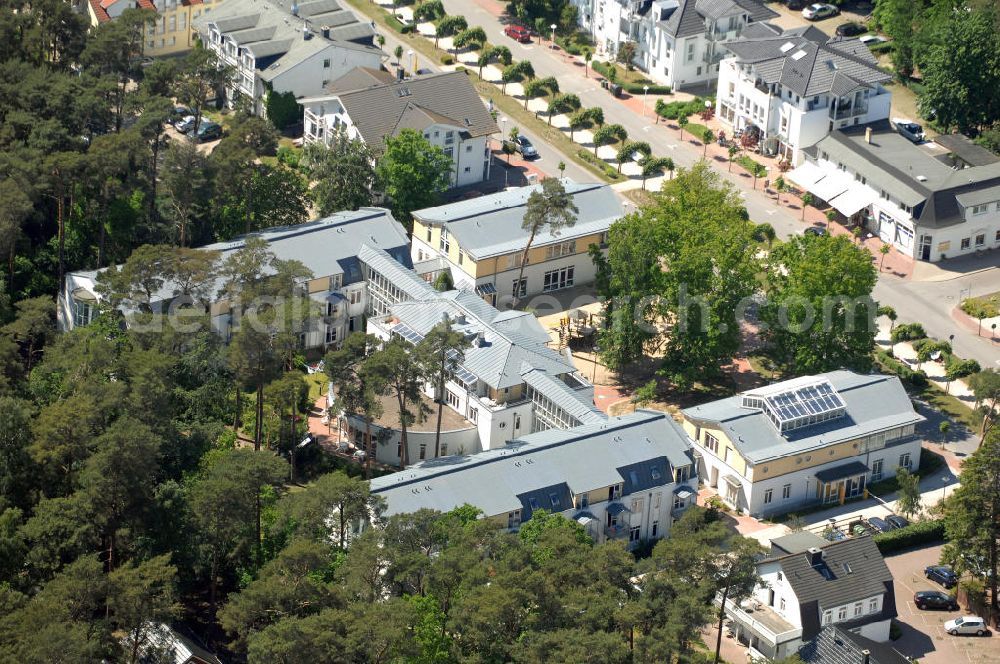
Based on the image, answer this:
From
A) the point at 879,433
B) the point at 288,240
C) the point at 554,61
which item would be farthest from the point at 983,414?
the point at 554,61

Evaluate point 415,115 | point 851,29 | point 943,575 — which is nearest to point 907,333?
point 943,575

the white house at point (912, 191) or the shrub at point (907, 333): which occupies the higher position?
the white house at point (912, 191)

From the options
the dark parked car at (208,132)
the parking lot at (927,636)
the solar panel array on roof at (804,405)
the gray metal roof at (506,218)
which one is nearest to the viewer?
the parking lot at (927,636)

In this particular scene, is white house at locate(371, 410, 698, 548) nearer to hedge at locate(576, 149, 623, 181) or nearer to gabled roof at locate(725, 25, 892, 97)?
hedge at locate(576, 149, 623, 181)

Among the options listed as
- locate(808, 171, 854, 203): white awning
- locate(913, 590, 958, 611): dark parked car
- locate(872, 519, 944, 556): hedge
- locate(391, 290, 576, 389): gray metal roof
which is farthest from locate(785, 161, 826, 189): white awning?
locate(913, 590, 958, 611): dark parked car

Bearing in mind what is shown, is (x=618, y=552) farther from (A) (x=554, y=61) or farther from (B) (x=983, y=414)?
(A) (x=554, y=61)

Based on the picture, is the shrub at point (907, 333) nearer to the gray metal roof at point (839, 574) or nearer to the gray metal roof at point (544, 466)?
the gray metal roof at point (544, 466)

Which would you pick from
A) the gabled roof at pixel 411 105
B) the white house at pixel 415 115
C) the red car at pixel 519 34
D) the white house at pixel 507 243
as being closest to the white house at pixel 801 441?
the white house at pixel 507 243
